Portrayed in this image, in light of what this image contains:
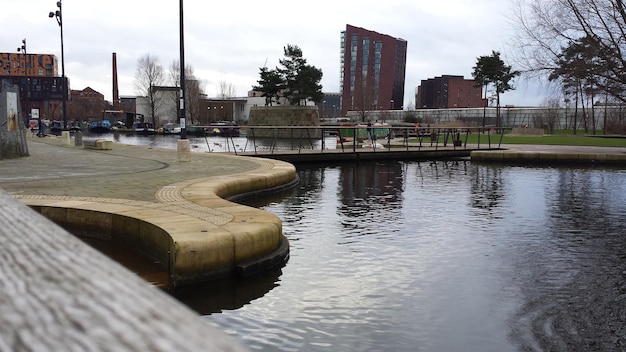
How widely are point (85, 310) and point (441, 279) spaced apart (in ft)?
19.0

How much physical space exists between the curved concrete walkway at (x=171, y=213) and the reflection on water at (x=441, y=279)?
36cm

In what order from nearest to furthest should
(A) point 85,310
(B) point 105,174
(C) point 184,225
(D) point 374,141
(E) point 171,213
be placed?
1. (A) point 85,310
2. (C) point 184,225
3. (E) point 171,213
4. (B) point 105,174
5. (D) point 374,141

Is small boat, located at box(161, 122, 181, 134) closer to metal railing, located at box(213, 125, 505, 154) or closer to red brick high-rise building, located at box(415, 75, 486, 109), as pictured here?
metal railing, located at box(213, 125, 505, 154)

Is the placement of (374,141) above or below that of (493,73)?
below

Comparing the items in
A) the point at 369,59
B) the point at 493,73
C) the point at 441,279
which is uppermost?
the point at 369,59

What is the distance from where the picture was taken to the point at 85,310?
Answer: 77 cm

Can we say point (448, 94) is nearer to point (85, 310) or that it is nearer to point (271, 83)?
point (271, 83)

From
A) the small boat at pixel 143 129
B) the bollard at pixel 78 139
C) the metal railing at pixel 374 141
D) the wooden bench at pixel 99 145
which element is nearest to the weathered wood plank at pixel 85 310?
the metal railing at pixel 374 141

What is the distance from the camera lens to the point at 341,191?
1362cm

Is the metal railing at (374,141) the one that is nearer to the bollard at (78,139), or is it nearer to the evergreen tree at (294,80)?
Answer: the bollard at (78,139)

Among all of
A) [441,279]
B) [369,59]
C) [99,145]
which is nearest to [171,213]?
[441,279]

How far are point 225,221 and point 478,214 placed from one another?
588 centimetres

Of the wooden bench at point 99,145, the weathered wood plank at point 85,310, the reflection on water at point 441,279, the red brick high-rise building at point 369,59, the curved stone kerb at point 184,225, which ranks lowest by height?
the reflection on water at point 441,279

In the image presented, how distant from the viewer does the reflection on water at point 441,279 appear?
15.2ft
